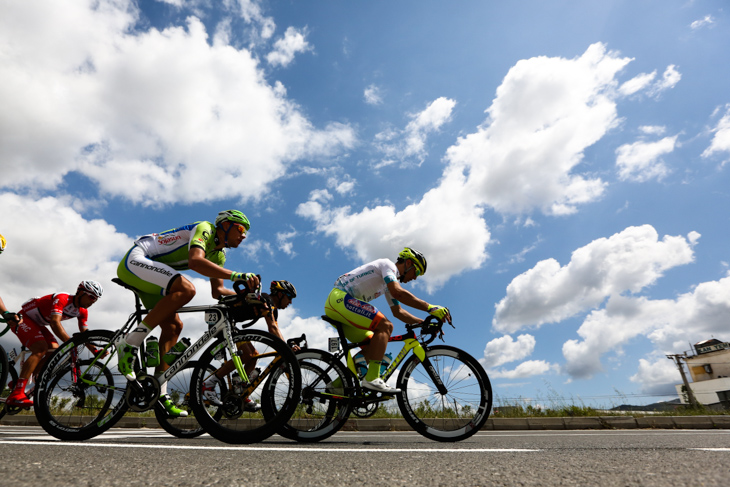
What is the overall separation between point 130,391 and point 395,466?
8.96ft

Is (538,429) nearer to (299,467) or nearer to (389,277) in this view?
(389,277)

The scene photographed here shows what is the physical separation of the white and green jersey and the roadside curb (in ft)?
11.5

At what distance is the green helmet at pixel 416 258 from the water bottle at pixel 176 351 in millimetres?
2647

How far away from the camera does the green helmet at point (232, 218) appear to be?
413 cm

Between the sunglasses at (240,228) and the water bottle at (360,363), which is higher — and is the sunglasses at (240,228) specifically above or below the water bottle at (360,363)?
above

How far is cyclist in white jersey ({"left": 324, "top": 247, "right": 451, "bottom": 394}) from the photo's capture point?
448 cm

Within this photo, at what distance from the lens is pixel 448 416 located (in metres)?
4.40

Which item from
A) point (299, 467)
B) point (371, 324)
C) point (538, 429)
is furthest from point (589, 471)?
point (538, 429)

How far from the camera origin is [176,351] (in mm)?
4000

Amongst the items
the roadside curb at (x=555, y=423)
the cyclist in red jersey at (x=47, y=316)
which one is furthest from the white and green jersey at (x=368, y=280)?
the cyclist in red jersey at (x=47, y=316)

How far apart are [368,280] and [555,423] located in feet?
18.2

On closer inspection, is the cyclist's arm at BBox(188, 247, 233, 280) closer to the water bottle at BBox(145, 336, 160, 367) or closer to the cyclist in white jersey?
the water bottle at BBox(145, 336, 160, 367)

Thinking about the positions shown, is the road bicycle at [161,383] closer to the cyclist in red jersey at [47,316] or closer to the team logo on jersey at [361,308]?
the team logo on jersey at [361,308]

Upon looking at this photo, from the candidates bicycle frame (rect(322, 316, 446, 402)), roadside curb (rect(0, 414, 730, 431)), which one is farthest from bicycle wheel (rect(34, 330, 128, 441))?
roadside curb (rect(0, 414, 730, 431))
